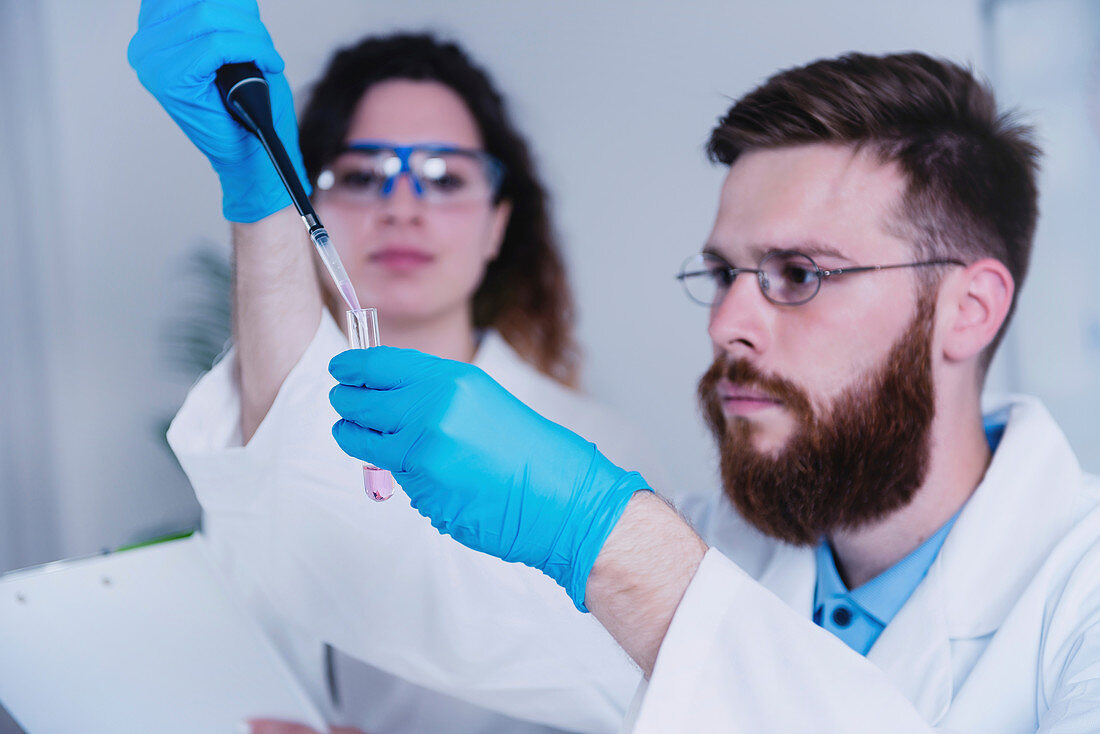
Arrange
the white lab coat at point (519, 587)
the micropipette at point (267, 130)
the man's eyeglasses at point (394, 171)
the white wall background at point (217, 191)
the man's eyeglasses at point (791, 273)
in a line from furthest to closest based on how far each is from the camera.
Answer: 1. the white wall background at point (217, 191)
2. the man's eyeglasses at point (394, 171)
3. the man's eyeglasses at point (791, 273)
4. the white lab coat at point (519, 587)
5. the micropipette at point (267, 130)

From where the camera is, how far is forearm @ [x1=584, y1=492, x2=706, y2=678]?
2.57 ft

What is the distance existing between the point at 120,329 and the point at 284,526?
165cm

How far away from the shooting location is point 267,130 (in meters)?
0.92

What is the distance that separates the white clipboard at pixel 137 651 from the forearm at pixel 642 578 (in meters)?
0.57

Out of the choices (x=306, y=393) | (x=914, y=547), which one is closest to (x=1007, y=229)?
(x=914, y=547)

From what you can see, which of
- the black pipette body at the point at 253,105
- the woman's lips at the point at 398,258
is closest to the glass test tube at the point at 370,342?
the black pipette body at the point at 253,105

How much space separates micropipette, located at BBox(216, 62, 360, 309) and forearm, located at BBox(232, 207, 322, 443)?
16 cm

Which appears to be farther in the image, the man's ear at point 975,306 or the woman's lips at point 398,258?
the woman's lips at point 398,258

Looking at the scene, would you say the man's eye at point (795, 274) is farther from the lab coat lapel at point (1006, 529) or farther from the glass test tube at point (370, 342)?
the glass test tube at point (370, 342)

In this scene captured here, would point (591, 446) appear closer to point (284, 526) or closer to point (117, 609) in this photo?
point (284, 526)

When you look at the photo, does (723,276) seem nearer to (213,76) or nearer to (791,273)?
(791,273)

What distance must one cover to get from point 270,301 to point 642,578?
63 cm

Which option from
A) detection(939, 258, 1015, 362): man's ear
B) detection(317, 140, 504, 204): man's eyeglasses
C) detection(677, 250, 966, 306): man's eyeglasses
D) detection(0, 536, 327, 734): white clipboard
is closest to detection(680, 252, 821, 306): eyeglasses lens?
detection(677, 250, 966, 306): man's eyeglasses

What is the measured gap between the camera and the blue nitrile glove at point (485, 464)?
2.67 feet
